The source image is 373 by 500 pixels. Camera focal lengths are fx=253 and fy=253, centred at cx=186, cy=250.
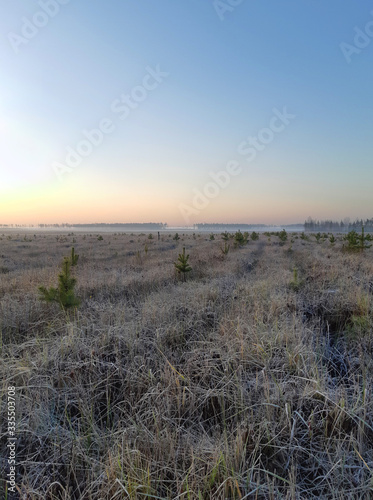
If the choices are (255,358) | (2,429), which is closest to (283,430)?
(255,358)

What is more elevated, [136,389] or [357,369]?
[357,369]

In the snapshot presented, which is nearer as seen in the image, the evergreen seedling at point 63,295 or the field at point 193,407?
the field at point 193,407

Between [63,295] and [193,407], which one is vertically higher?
[63,295]

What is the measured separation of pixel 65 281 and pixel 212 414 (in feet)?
15.1

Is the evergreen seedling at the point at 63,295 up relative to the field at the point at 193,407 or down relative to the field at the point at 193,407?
up

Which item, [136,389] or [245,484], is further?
[136,389]

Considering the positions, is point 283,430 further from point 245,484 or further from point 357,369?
point 357,369

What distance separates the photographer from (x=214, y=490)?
205 centimetres

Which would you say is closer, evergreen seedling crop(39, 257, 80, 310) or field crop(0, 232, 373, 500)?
field crop(0, 232, 373, 500)

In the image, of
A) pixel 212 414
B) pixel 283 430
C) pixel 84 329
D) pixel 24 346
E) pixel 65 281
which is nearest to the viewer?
pixel 283 430

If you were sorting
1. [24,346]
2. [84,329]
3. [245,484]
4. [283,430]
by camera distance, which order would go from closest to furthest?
[245,484] < [283,430] < [24,346] < [84,329]

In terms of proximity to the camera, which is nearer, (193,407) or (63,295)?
(193,407)

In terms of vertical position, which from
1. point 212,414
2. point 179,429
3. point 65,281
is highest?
point 65,281

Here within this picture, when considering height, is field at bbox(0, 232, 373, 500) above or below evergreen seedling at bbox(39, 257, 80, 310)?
below
